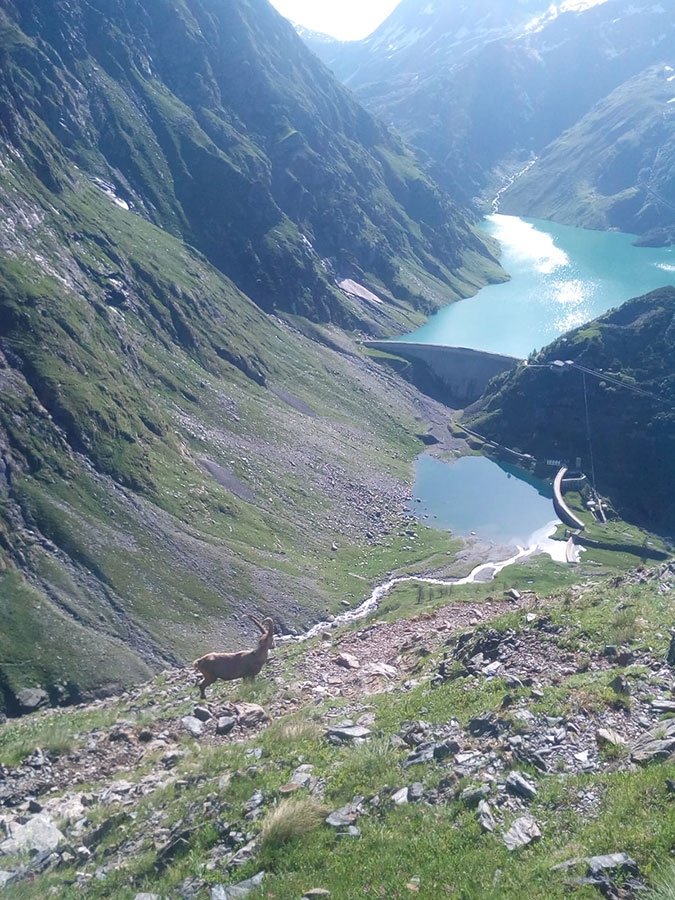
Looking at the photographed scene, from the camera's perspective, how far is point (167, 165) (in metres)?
178

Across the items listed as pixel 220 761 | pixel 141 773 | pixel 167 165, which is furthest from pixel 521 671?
pixel 167 165

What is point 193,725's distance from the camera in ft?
75.3

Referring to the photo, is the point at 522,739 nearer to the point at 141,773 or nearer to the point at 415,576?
the point at 141,773

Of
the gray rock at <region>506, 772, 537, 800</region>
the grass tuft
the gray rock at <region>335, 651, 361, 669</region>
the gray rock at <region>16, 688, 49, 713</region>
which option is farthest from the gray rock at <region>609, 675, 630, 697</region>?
the gray rock at <region>16, 688, 49, 713</region>

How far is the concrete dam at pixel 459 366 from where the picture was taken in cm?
16075

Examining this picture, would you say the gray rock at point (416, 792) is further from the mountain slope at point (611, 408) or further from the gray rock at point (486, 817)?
the mountain slope at point (611, 408)

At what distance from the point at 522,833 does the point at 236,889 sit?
199 inches

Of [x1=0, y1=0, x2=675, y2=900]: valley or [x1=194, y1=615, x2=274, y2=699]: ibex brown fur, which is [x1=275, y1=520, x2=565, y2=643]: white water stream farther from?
[x1=194, y1=615, x2=274, y2=699]: ibex brown fur

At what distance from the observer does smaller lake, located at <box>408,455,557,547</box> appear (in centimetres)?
10712

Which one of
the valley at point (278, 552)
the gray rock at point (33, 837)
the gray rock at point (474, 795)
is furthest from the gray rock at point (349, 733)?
the gray rock at point (33, 837)

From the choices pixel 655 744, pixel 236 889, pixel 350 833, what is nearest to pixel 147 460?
pixel 350 833

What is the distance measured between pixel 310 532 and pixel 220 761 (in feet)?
239

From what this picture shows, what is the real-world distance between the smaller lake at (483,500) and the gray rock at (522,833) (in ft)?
301

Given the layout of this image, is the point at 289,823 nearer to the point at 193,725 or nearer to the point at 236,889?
the point at 236,889
